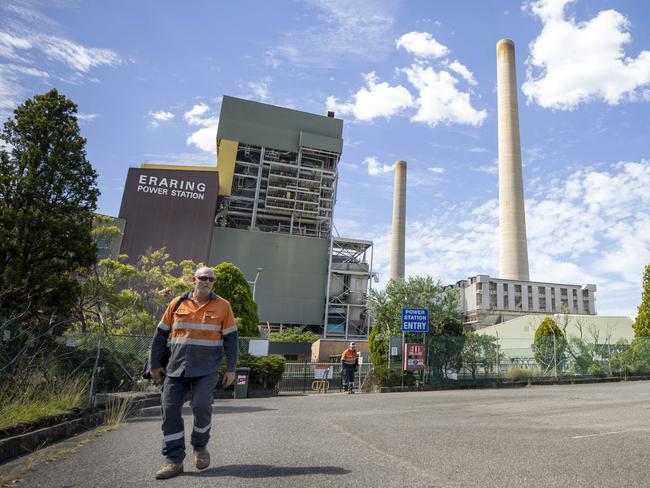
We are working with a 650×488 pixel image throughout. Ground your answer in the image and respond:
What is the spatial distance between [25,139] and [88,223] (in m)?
3.34

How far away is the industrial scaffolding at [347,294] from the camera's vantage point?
55031mm

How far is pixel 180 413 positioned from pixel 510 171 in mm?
59349

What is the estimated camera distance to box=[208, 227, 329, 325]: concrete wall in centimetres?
5219

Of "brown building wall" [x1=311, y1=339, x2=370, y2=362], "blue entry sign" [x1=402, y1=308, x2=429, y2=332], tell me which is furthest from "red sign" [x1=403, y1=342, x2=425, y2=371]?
"brown building wall" [x1=311, y1=339, x2=370, y2=362]

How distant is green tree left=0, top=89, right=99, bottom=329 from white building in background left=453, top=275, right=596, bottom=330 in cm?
7429

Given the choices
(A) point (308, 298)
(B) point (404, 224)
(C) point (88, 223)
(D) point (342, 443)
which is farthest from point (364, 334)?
(D) point (342, 443)

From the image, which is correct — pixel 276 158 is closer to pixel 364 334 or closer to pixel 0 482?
pixel 364 334

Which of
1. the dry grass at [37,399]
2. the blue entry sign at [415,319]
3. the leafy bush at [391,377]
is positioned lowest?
the dry grass at [37,399]

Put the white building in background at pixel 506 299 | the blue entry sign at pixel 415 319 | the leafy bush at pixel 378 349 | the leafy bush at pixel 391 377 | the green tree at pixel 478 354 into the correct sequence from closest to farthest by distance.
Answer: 1. the leafy bush at pixel 391 377
2. the blue entry sign at pixel 415 319
3. the green tree at pixel 478 354
4. the leafy bush at pixel 378 349
5. the white building in background at pixel 506 299

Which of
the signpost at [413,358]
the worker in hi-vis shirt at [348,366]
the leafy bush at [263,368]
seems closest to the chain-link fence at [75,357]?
the leafy bush at [263,368]

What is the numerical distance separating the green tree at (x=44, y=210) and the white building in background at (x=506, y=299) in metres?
74.3

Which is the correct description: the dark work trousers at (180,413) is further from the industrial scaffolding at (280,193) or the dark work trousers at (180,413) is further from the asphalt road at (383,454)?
the industrial scaffolding at (280,193)

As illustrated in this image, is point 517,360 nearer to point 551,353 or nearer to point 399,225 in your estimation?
point 551,353

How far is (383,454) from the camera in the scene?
4.67m
